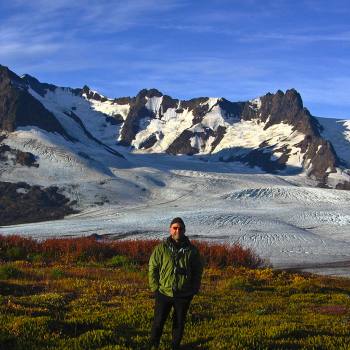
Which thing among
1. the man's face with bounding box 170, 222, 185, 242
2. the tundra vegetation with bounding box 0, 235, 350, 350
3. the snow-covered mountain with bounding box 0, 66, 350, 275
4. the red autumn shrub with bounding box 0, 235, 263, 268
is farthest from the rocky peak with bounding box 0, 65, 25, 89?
the man's face with bounding box 170, 222, 185, 242

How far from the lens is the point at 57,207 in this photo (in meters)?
107

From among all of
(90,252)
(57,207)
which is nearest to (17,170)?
(57,207)

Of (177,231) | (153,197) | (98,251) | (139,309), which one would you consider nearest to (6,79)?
(153,197)

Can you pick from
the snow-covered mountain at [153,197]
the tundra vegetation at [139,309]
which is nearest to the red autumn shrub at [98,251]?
the tundra vegetation at [139,309]

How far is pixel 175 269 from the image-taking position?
10.1 metres

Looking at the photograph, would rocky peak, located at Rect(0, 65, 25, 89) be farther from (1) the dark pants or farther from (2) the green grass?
(1) the dark pants

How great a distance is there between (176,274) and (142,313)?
3503 millimetres

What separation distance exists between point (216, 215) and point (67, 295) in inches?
2280

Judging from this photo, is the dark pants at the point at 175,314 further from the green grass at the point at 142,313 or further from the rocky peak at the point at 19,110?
the rocky peak at the point at 19,110

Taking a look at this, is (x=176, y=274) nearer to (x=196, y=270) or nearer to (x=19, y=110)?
(x=196, y=270)

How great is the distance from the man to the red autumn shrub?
18165mm

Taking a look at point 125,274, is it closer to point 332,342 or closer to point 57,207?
point 332,342

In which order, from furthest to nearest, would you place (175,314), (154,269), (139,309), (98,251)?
(98,251), (139,309), (175,314), (154,269)

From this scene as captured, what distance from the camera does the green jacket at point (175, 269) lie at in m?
10.1
